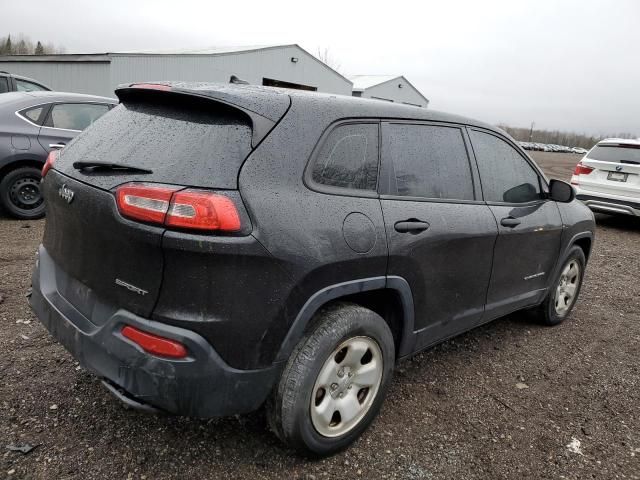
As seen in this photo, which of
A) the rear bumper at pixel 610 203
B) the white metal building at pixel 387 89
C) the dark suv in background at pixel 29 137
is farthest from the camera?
the white metal building at pixel 387 89

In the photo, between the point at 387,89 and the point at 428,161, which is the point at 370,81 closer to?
the point at 387,89

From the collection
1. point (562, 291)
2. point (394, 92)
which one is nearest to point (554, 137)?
point (394, 92)

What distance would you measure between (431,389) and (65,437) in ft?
6.81

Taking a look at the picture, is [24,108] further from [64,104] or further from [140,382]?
[140,382]

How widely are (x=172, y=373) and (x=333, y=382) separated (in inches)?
30.3

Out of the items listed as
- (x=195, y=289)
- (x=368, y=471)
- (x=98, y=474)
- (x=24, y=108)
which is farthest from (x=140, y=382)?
(x=24, y=108)

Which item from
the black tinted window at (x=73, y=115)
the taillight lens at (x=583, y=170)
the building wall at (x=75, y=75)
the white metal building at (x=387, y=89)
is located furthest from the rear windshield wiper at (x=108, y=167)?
the white metal building at (x=387, y=89)

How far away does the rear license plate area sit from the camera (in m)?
8.74

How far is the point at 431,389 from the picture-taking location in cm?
315

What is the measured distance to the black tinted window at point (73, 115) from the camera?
244 inches

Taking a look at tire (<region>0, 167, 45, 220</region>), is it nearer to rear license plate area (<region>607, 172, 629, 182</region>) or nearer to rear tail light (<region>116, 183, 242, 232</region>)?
rear tail light (<region>116, 183, 242, 232</region>)

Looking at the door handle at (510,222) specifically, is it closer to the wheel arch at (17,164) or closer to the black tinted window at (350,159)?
the black tinted window at (350,159)

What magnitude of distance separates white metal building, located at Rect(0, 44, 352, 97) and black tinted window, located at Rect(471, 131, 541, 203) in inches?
611

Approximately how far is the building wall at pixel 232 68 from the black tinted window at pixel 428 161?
64.0 feet
